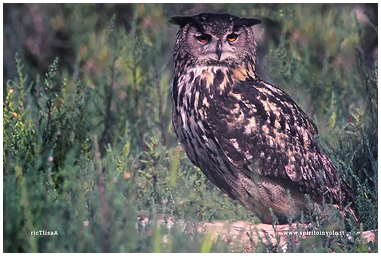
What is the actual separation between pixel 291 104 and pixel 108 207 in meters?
1.60

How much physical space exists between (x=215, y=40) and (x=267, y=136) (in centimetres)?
73

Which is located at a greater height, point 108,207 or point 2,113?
point 2,113

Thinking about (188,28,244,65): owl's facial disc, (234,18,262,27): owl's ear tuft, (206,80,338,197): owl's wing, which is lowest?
(206,80,338,197): owl's wing

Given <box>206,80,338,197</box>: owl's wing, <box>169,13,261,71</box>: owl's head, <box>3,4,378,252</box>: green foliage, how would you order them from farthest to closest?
1. <box>169,13,261,71</box>: owl's head
2. <box>206,80,338,197</box>: owl's wing
3. <box>3,4,378,252</box>: green foliage

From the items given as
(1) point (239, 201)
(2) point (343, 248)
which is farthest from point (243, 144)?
(2) point (343, 248)

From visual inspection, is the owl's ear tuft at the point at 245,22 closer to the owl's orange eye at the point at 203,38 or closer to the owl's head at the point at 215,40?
→ the owl's head at the point at 215,40

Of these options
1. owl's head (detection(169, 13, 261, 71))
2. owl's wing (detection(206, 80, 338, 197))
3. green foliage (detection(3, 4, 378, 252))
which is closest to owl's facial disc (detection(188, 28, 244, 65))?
owl's head (detection(169, 13, 261, 71))

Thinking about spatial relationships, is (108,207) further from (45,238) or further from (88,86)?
(88,86)

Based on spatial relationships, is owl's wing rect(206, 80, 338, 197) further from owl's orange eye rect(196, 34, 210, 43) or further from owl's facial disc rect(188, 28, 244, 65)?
owl's orange eye rect(196, 34, 210, 43)

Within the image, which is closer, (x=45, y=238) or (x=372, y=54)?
(x=45, y=238)

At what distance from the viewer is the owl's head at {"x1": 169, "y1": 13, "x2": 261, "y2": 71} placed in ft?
11.0

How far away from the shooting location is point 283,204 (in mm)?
3332

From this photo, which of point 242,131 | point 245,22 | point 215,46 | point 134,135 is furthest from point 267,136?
point 134,135

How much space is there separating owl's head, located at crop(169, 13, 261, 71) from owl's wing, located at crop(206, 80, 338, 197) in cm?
27
